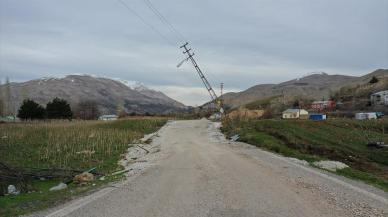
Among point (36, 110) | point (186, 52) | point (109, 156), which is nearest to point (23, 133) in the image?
point (109, 156)

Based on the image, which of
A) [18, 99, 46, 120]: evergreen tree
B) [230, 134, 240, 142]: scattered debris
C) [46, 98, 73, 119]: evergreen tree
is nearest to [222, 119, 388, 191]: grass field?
[230, 134, 240, 142]: scattered debris

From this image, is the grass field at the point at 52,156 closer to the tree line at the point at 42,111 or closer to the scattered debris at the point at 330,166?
the scattered debris at the point at 330,166

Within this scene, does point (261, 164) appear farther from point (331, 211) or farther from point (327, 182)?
point (331, 211)

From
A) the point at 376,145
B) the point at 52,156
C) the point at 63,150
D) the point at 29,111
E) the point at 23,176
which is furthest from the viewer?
the point at 29,111

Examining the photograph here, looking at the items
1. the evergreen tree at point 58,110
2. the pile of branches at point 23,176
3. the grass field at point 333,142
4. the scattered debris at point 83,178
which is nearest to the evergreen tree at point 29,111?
the evergreen tree at point 58,110

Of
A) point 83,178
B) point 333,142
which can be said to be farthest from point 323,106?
point 83,178

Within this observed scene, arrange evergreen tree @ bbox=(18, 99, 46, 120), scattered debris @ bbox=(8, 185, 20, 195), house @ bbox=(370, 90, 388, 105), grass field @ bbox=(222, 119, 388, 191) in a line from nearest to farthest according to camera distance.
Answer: scattered debris @ bbox=(8, 185, 20, 195), grass field @ bbox=(222, 119, 388, 191), evergreen tree @ bbox=(18, 99, 46, 120), house @ bbox=(370, 90, 388, 105)

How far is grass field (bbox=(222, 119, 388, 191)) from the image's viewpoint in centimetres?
2549

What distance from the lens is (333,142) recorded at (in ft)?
137

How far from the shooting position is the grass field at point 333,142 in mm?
25494

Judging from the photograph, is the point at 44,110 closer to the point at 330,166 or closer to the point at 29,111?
the point at 29,111

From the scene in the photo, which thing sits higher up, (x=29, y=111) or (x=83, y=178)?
(x=29, y=111)

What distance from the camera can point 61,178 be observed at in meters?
17.2

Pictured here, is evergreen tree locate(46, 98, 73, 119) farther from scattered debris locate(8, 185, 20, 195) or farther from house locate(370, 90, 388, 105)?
scattered debris locate(8, 185, 20, 195)
